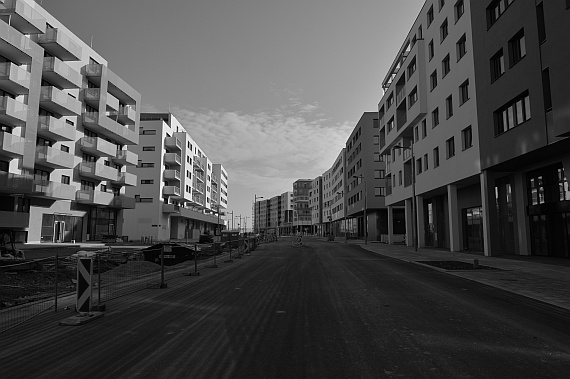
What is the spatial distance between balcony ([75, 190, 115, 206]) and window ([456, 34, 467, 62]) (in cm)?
3669

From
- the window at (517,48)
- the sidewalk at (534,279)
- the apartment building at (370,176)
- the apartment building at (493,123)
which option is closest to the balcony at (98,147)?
the apartment building at (493,123)

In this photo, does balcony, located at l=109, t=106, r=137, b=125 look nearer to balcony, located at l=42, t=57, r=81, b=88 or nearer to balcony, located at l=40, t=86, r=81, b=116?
balcony, located at l=42, t=57, r=81, b=88

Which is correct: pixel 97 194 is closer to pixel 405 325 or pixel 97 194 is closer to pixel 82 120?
pixel 82 120

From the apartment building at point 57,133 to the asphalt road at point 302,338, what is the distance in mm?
28702

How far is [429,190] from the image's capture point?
32.3m

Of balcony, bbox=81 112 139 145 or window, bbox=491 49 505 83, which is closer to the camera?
window, bbox=491 49 505 83

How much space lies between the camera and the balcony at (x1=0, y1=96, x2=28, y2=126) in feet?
98.4

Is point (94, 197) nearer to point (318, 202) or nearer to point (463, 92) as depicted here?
point (463, 92)

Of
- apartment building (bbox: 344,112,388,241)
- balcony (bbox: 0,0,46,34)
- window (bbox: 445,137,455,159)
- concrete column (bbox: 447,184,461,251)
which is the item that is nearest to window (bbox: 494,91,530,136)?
window (bbox: 445,137,455,159)

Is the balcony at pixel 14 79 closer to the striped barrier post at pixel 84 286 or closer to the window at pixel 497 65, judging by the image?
the striped barrier post at pixel 84 286

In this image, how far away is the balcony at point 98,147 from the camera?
41656mm

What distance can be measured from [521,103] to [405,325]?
17557 millimetres

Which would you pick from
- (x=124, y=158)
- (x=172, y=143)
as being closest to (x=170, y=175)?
(x=172, y=143)

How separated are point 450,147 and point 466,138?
2721 millimetres
